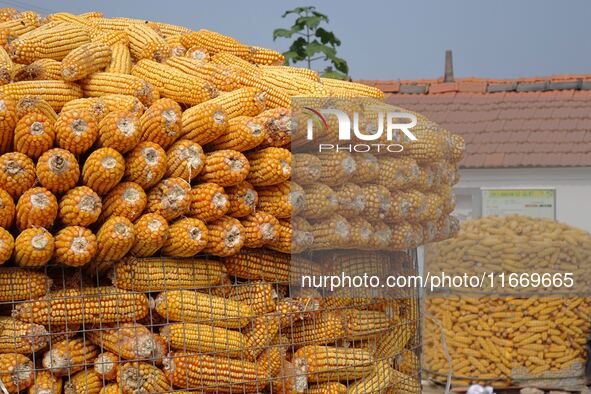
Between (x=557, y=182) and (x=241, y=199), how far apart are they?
9979mm

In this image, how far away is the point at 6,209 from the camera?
3.29 m

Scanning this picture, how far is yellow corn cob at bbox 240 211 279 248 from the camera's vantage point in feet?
11.9

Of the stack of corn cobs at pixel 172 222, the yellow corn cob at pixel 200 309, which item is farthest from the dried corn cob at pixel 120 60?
the yellow corn cob at pixel 200 309

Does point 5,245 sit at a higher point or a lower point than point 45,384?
higher

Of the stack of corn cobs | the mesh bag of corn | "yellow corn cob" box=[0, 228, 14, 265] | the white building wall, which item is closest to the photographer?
"yellow corn cob" box=[0, 228, 14, 265]

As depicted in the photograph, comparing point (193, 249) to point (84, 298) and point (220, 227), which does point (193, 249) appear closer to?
point (220, 227)

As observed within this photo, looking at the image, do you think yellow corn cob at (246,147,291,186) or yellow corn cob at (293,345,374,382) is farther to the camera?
yellow corn cob at (293,345,374,382)

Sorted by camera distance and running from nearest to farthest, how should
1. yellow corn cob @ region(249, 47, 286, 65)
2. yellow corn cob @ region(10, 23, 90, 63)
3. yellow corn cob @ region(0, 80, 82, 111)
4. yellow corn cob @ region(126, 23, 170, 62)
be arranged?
yellow corn cob @ region(0, 80, 82, 111), yellow corn cob @ region(10, 23, 90, 63), yellow corn cob @ region(126, 23, 170, 62), yellow corn cob @ region(249, 47, 286, 65)

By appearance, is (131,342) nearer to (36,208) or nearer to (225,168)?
(36,208)

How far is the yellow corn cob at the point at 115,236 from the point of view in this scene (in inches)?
132

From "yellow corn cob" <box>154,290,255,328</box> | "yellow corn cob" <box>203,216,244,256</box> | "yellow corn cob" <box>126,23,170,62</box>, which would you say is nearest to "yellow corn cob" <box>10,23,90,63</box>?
"yellow corn cob" <box>126,23,170,62</box>

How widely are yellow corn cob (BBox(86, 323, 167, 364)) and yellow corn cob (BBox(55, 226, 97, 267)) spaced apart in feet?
1.06

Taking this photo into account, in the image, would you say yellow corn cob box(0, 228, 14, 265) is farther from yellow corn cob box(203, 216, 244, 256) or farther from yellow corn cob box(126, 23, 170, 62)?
yellow corn cob box(126, 23, 170, 62)

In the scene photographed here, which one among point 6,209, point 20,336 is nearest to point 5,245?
point 6,209
